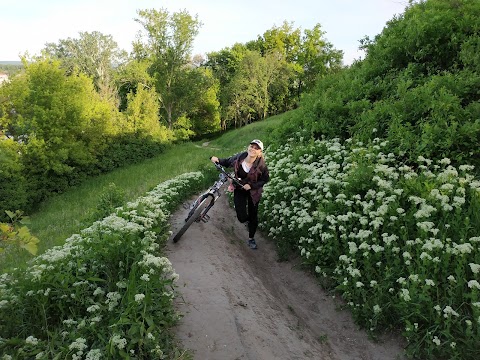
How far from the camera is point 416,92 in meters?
9.60

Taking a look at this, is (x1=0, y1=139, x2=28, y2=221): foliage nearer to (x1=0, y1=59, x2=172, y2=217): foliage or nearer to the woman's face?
(x1=0, y1=59, x2=172, y2=217): foliage

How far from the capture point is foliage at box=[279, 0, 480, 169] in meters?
8.05

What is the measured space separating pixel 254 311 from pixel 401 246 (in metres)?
2.68

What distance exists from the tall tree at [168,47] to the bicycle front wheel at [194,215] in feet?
129

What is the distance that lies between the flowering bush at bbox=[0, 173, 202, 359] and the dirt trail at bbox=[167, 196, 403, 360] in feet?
1.68

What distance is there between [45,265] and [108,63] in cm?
5572

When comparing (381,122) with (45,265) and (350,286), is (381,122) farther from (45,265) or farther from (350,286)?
(45,265)

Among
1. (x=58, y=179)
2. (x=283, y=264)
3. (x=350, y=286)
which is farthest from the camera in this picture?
(x=58, y=179)

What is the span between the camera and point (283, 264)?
7887 millimetres

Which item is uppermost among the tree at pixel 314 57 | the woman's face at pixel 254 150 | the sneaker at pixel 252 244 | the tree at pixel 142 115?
the tree at pixel 314 57

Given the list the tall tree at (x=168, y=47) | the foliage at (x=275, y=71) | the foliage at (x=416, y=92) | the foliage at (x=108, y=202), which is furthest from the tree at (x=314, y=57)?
the foliage at (x=108, y=202)

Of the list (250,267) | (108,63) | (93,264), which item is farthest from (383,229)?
(108,63)

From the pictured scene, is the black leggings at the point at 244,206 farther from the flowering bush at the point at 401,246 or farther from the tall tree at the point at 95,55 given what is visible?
the tall tree at the point at 95,55

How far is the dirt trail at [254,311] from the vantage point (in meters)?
4.38
